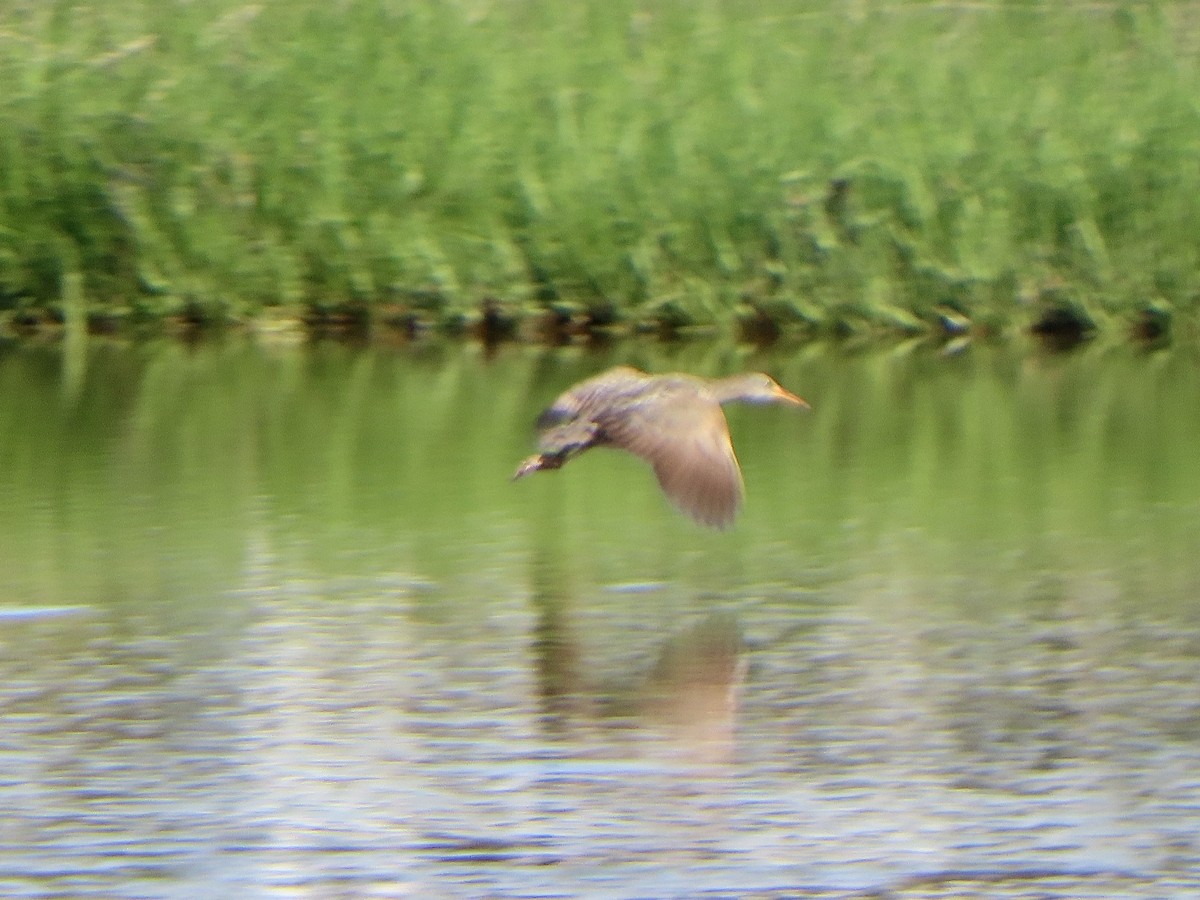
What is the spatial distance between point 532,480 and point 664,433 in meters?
1.60

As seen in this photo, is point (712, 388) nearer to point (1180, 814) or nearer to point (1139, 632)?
point (1139, 632)

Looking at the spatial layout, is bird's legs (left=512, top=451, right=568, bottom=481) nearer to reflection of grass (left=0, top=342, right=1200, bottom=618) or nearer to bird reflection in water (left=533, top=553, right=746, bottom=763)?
reflection of grass (left=0, top=342, right=1200, bottom=618)

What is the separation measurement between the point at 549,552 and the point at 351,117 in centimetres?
479

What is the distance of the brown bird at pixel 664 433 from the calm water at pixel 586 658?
271 millimetres

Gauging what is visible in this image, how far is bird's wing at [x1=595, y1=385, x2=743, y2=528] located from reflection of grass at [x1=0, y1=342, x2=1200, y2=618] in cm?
33

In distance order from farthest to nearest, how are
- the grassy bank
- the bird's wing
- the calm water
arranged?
the grassy bank → the bird's wing → the calm water

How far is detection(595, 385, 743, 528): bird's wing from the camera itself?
5691mm

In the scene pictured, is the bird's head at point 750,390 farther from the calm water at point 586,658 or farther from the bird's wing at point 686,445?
the bird's wing at point 686,445

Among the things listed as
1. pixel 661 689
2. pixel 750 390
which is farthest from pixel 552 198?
pixel 661 689

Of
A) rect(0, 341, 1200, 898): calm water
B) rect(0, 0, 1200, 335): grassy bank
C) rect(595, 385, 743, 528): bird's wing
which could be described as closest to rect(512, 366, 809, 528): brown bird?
rect(595, 385, 743, 528): bird's wing

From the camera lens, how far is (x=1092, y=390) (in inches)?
367

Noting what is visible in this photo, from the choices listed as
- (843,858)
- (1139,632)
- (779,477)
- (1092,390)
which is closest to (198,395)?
(779,477)

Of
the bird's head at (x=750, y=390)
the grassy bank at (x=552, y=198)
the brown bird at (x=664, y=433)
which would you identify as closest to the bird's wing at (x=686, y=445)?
the brown bird at (x=664, y=433)

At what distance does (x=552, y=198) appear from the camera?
422 inches
